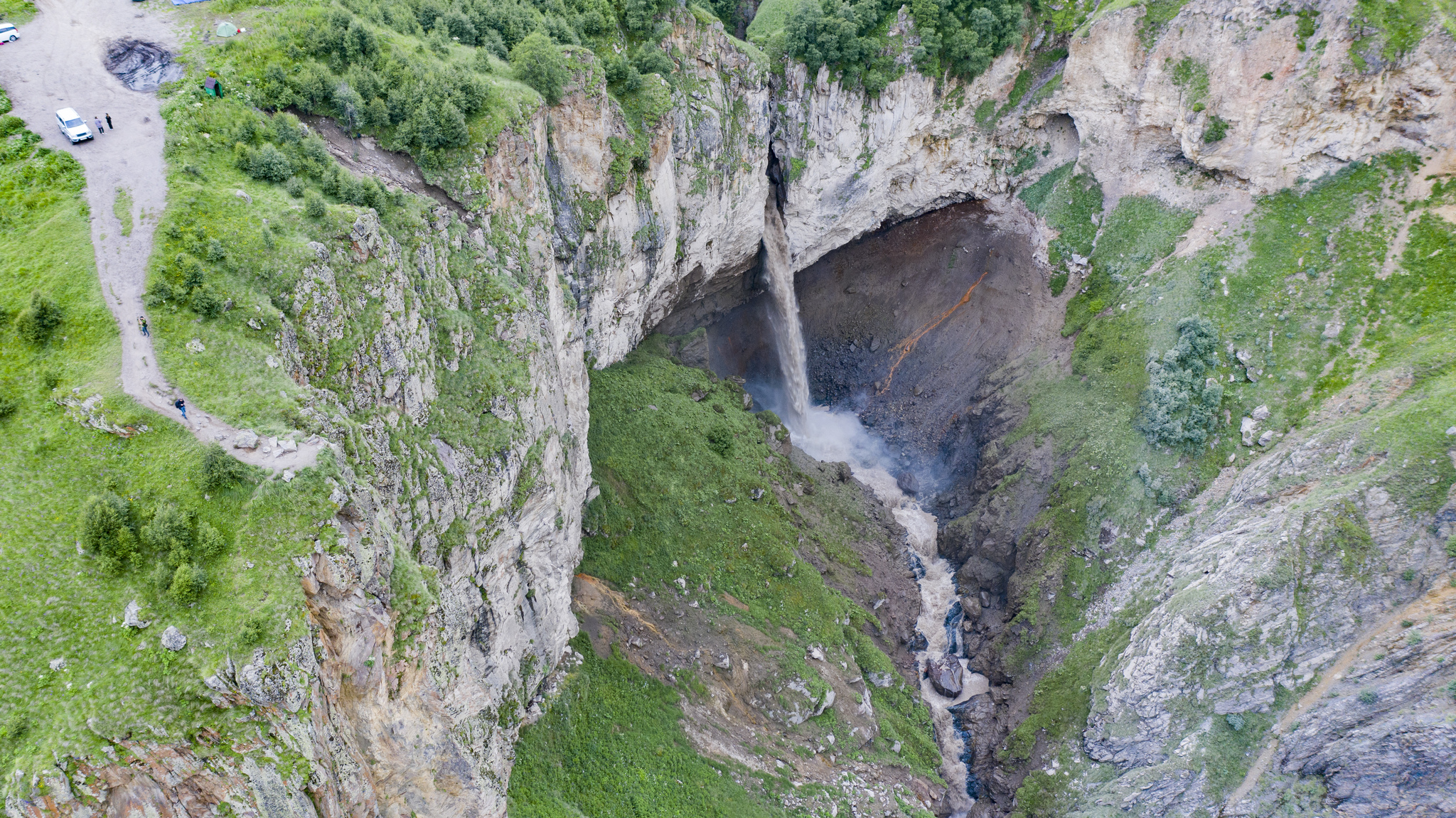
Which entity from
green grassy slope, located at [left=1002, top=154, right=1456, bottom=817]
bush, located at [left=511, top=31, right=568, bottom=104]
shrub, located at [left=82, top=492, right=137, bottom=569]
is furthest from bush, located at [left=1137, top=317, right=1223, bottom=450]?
shrub, located at [left=82, top=492, right=137, bottom=569]

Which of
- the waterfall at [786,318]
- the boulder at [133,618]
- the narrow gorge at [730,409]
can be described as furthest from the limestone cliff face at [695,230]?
the boulder at [133,618]

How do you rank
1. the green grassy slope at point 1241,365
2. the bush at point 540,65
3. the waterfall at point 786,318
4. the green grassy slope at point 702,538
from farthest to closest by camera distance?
the waterfall at point 786,318 < the green grassy slope at point 702,538 < the green grassy slope at point 1241,365 < the bush at point 540,65

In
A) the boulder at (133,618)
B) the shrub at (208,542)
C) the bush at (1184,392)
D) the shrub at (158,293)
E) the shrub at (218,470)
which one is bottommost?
the boulder at (133,618)

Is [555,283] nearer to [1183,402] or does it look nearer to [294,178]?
[294,178]

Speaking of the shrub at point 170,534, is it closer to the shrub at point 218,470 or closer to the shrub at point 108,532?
the shrub at point 108,532

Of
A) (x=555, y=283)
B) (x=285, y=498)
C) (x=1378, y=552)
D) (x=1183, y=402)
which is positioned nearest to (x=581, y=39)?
(x=555, y=283)

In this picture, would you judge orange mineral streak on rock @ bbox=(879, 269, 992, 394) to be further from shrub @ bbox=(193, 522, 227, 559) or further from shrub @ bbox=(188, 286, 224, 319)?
shrub @ bbox=(193, 522, 227, 559)

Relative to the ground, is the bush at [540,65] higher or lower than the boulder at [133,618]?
Answer: higher
